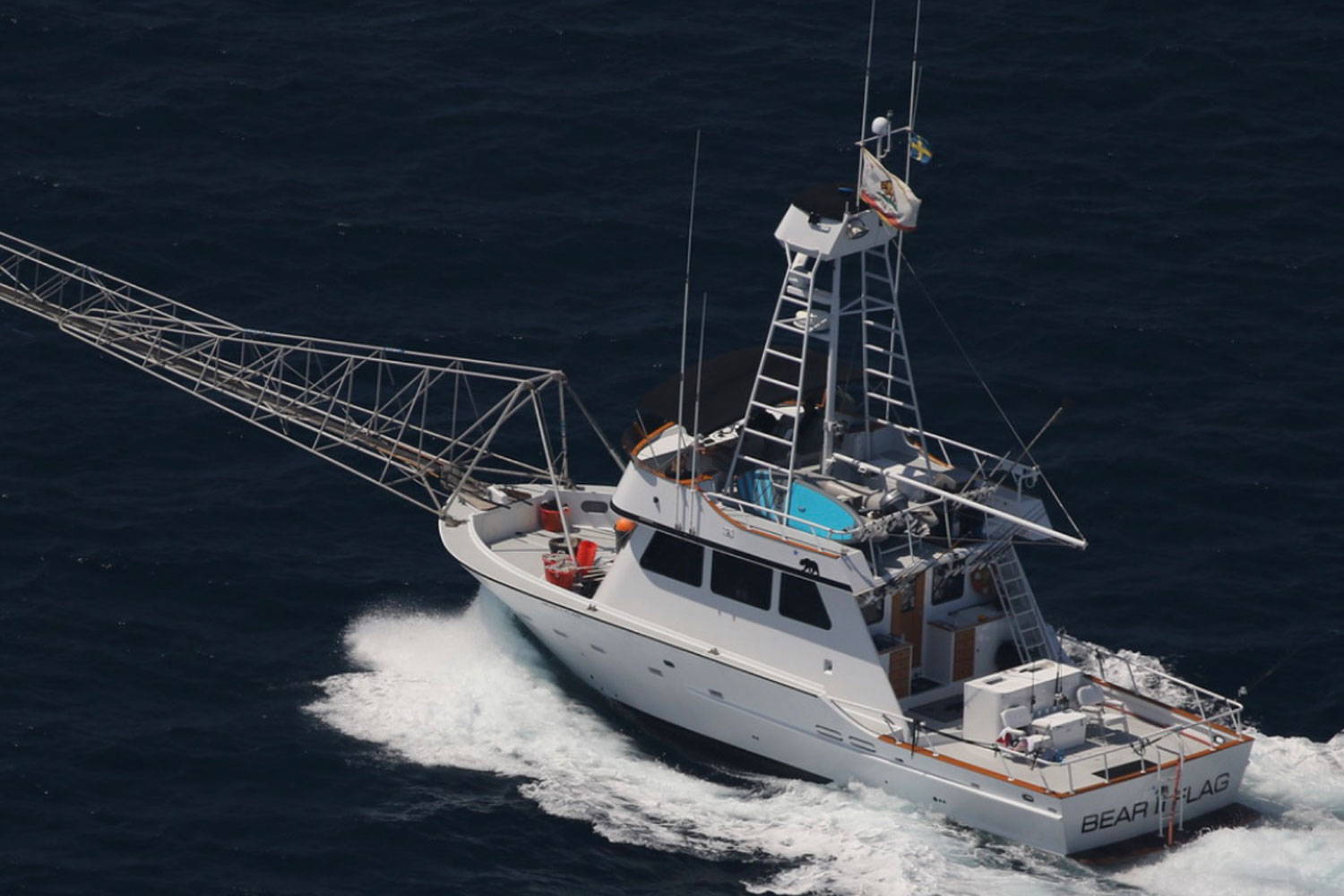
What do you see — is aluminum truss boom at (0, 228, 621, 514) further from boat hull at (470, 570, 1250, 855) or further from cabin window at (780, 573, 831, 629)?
cabin window at (780, 573, 831, 629)

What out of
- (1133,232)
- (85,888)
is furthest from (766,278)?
(85,888)

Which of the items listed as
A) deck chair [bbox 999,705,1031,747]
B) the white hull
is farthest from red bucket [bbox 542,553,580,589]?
deck chair [bbox 999,705,1031,747]

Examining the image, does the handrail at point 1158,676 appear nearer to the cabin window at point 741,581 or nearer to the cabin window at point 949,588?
the cabin window at point 949,588

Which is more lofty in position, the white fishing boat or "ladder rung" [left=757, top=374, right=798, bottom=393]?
"ladder rung" [left=757, top=374, right=798, bottom=393]

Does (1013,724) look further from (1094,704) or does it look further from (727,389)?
(727,389)

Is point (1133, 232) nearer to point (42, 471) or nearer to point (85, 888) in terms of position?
point (42, 471)

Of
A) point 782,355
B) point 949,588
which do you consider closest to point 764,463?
point 782,355

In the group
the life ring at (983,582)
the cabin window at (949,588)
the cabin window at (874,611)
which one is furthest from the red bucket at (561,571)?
the life ring at (983,582)
